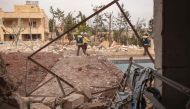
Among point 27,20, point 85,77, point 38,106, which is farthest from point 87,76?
point 27,20

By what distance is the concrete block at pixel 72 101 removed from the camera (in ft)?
24.8

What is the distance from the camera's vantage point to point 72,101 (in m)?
7.58

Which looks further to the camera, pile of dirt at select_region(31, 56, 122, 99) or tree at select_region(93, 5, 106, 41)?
tree at select_region(93, 5, 106, 41)

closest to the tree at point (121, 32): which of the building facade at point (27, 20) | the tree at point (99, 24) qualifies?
the tree at point (99, 24)

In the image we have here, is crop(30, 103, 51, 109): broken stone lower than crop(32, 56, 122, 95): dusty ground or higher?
lower

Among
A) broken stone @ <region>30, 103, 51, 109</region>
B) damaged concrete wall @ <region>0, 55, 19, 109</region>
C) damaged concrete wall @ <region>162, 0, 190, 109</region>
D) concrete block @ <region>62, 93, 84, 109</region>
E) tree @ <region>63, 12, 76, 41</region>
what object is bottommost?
broken stone @ <region>30, 103, 51, 109</region>

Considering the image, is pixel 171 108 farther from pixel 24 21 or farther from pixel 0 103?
pixel 24 21

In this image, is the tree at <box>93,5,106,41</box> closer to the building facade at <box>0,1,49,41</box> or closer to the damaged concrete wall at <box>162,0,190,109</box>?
the building facade at <box>0,1,49,41</box>

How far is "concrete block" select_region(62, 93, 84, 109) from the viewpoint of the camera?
7570 mm

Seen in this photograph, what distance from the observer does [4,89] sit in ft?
15.4

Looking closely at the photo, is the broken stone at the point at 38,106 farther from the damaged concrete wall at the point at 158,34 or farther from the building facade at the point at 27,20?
the building facade at the point at 27,20

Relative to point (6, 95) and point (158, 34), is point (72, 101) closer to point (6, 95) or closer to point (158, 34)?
point (158, 34)

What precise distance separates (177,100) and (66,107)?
2883mm

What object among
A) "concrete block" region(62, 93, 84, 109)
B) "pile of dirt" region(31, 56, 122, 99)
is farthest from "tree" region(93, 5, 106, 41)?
"concrete block" region(62, 93, 84, 109)
